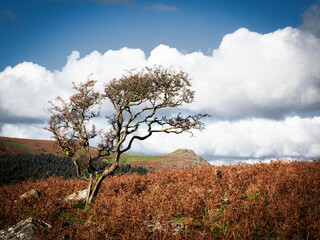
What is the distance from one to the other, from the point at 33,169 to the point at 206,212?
24506 mm

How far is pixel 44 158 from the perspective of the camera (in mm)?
27891

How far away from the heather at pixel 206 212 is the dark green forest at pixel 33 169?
1103cm

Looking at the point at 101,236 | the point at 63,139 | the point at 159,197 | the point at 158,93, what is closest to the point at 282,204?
the point at 159,197

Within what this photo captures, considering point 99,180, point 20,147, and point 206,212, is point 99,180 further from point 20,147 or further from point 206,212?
point 20,147

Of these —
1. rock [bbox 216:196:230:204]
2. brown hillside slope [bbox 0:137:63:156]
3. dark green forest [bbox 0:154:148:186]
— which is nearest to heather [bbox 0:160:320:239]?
rock [bbox 216:196:230:204]

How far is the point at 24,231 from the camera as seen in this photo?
579cm

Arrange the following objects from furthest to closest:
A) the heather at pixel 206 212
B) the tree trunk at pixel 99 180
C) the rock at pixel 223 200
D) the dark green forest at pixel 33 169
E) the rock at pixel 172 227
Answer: the dark green forest at pixel 33 169
the tree trunk at pixel 99 180
the rock at pixel 223 200
the rock at pixel 172 227
the heather at pixel 206 212

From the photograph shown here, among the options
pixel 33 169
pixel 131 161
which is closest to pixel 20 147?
pixel 33 169

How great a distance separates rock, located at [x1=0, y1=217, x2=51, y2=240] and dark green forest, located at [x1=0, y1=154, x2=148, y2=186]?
12.5m

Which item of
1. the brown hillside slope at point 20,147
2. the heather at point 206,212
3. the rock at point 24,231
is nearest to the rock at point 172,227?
the heather at point 206,212

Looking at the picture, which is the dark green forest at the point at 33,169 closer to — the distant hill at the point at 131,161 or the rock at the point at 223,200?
the distant hill at the point at 131,161

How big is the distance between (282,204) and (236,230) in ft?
5.96

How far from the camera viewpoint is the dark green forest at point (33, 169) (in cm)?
2064

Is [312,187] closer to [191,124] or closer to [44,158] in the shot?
[191,124]
